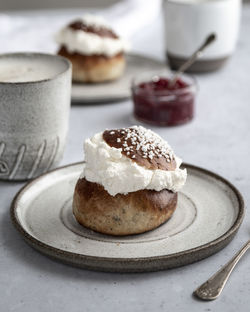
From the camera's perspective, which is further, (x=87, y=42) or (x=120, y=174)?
(x=87, y=42)

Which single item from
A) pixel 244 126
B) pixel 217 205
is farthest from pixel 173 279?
pixel 244 126

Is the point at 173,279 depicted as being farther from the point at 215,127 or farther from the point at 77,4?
the point at 77,4

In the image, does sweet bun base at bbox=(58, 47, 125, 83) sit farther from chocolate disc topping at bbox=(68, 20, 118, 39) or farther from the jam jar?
the jam jar

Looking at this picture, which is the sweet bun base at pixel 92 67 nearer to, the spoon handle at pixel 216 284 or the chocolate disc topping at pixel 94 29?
the chocolate disc topping at pixel 94 29

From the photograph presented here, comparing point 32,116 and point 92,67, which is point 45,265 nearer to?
point 32,116

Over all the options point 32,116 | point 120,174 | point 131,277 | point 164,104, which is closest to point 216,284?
point 131,277

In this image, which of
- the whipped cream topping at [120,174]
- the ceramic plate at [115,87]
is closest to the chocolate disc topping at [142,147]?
the whipped cream topping at [120,174]

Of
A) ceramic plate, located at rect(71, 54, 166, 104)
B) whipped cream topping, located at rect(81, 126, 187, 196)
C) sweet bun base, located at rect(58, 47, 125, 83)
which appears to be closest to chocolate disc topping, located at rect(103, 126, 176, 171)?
whipped cream topping, located at rect(81, 126, 187, 196)
